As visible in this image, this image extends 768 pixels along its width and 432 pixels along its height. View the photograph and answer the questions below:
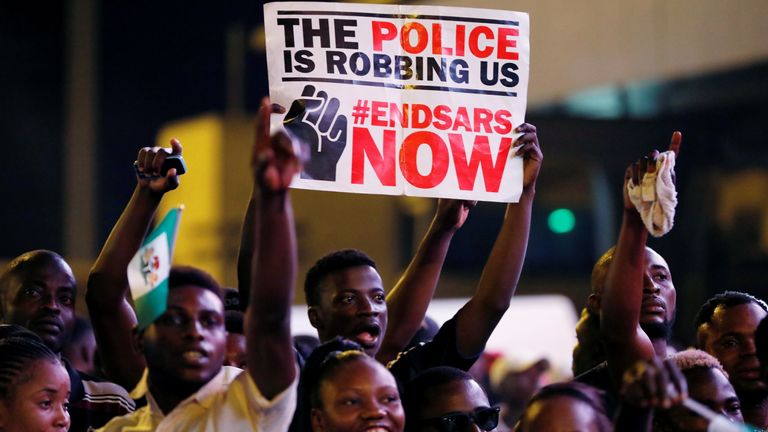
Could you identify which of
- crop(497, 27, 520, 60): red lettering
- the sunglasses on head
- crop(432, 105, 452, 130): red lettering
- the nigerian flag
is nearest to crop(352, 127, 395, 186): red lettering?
crop(432, 105, 452, 130): red lettering

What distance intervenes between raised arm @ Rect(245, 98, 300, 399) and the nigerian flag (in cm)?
25

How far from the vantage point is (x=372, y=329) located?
189 inches

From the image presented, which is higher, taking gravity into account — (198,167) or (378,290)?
(378,290)

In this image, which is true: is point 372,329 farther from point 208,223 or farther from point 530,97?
point 208,223

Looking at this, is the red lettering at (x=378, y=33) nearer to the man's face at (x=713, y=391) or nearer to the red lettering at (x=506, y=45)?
the red lettering at (x=506, y=45)

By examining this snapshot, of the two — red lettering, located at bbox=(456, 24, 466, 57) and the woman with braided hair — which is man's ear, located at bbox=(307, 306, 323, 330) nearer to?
the woman with braided hair

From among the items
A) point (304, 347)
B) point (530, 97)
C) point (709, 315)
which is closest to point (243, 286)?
point (304, 347)

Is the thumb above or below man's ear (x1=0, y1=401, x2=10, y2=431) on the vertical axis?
above

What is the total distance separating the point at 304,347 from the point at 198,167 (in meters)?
10.1

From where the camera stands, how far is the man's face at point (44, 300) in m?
5.17

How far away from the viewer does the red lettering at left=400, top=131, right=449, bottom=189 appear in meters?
5.12

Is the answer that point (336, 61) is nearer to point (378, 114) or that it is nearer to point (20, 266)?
point (378, 114)

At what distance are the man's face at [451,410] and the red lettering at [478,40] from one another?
134 centimetres

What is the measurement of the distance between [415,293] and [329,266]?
0.54m
